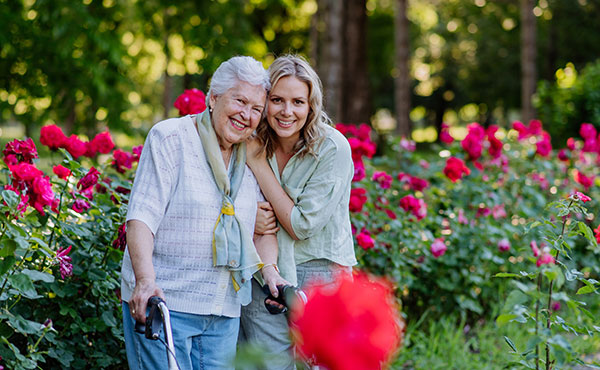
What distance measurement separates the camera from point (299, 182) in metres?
2.91

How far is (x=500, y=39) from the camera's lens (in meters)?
29.7

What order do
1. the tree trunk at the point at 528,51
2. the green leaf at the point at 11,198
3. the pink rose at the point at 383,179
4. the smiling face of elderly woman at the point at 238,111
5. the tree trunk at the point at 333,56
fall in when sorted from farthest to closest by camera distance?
the tree trunk at the point at 528,51 < the tree trunk at the point at 333,56 < the pink rose at the point at 383,179 < the smiling face of elderly woman at the point at 238,111 < the green leaf at the point at 11,198

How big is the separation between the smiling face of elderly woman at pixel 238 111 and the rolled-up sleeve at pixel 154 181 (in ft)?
0.63

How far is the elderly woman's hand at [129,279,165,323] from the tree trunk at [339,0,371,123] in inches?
481

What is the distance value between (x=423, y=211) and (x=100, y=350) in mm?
2292

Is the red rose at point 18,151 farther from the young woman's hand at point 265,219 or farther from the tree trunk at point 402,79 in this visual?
the tree trunk at point 402,79

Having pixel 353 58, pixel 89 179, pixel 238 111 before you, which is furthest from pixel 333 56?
pixel 238 111

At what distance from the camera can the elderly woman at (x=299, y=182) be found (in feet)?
9.14

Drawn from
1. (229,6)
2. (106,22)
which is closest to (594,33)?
(229,6)

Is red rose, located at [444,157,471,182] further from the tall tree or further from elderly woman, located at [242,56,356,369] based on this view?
the tall tree

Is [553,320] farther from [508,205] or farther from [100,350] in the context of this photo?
[508,205]

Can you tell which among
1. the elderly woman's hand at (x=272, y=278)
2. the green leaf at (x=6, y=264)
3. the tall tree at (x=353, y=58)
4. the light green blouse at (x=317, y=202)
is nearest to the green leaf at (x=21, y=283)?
the green leaf at (x=6, y=264)

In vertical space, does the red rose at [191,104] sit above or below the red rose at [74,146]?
above

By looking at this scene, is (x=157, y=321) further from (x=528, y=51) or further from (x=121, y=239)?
(x=528, y=51)
